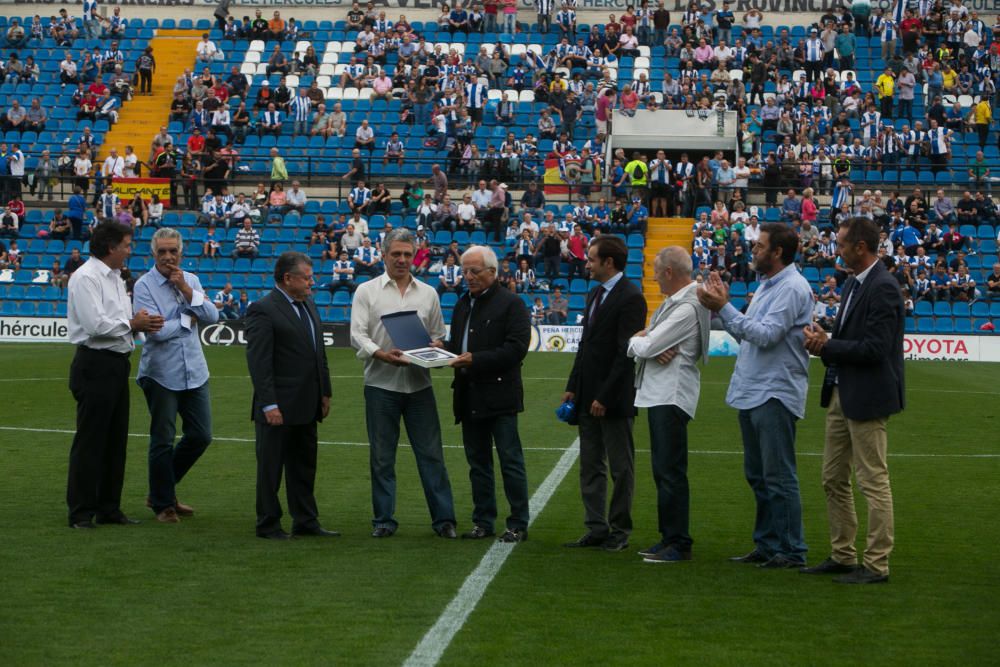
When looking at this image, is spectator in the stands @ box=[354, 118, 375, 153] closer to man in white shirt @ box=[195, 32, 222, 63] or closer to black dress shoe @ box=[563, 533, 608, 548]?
man in white shirt @ box=[195, 32, 222, 63]

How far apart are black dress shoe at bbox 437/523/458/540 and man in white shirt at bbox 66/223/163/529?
240cm

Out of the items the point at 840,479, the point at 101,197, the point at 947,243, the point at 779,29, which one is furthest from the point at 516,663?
the point at 779,29

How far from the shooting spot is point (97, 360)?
388 inches

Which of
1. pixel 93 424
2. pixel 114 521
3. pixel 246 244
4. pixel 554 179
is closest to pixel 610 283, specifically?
pixel 93 424

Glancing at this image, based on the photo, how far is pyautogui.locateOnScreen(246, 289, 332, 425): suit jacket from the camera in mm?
9492

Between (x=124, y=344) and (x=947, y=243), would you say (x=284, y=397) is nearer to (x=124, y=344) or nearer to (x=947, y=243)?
(x=124, y=344)

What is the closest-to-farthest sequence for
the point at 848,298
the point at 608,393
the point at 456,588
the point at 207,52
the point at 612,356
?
the point at 456,588
the point at 848,298
the point at 608,393
the point at 612,356
the point at 207,52

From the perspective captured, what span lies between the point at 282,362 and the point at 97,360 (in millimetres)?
1341

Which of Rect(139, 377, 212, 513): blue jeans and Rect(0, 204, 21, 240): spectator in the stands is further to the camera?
Rect(0, 204, 21, 240): spectator in the stands

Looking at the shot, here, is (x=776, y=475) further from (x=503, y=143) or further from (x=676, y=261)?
(x=503, y=143)

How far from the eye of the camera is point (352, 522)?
404 inches

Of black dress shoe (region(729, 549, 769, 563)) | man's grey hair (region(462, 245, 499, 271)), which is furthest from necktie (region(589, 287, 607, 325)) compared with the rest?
black dress shoe (region(729, 549, 769, 563))

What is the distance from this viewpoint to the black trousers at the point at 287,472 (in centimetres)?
952

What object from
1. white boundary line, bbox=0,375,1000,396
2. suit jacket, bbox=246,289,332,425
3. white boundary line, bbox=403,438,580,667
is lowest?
white boundary line, bbox=0,375,1000,396
